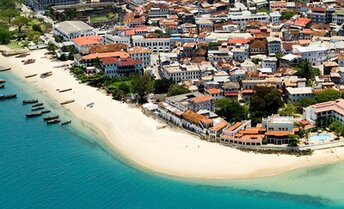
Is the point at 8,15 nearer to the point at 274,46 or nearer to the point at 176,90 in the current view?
the point at 274,46

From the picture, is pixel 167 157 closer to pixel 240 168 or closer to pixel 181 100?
pixel 240 168

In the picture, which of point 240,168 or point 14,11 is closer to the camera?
point 240,168

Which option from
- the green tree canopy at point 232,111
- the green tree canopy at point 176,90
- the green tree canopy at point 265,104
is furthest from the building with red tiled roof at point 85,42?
the green tree canopy at point 265,104

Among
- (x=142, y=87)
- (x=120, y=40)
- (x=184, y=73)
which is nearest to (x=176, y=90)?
(x=142, y=87)

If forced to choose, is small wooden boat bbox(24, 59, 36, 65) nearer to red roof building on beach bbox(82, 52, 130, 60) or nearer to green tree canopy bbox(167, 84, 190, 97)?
red roof building on beach bbox(82, 52, 130, 60)

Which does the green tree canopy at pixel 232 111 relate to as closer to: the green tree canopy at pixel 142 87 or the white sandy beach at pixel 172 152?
the white sandy beach at pixel 172 152

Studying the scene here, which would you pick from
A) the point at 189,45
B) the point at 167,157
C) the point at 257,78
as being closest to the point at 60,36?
the point at 189,45
